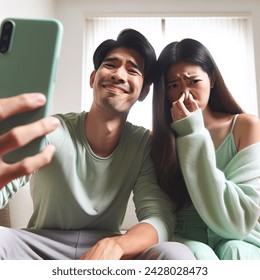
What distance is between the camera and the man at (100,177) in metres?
0.87

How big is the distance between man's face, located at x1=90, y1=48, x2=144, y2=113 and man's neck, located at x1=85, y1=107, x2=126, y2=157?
0.04 meters

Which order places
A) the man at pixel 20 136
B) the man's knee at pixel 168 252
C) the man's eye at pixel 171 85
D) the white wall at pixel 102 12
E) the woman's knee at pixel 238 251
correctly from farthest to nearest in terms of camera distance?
the white wall at pixel 102 12 → the man's eye at pixel 171 85 → the woman's knee at pixel 238 251 → the man's knee at pixel 168 252 → the man at pixel 20 136

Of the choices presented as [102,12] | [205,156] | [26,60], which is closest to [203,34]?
[102,12]

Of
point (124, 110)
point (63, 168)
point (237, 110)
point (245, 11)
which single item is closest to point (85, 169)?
point (63, 168)

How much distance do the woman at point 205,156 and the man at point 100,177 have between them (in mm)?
68

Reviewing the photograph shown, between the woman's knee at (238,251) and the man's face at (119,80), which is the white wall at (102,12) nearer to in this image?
the man's face at (119,80)

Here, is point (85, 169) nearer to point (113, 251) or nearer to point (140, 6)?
point (113, 251)

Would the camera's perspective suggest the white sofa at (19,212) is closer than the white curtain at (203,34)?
Yes

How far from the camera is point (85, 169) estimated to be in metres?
0.91

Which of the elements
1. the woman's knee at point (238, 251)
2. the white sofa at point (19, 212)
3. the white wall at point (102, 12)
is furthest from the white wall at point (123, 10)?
the woman's knee at point (238, 251)

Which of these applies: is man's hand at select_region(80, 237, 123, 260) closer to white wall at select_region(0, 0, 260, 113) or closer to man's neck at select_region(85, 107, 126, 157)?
man's neck at select_region(85, 107, 126, 157)

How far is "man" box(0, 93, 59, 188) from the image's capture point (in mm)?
375

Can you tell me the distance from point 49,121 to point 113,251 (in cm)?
41

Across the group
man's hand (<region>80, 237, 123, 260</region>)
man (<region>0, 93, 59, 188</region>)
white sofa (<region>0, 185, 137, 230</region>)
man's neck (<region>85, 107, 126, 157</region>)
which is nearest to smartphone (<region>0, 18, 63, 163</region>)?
man (<region>0, 93, 59, 188</region>)
